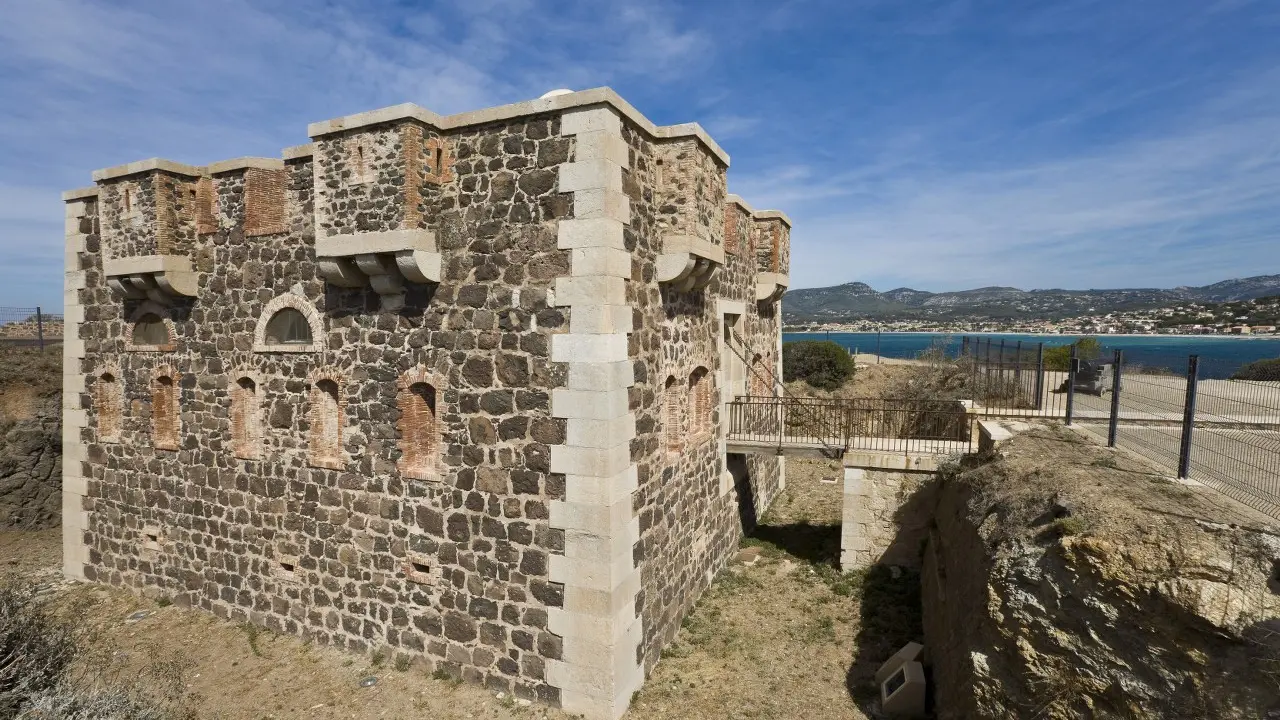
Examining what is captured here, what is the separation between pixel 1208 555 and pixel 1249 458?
412 cm

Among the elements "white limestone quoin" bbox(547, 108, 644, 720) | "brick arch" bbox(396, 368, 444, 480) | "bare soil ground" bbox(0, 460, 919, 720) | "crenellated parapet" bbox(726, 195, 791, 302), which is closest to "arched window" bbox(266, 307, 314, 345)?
"brick arch" bbox(396, 368, 444, 480)

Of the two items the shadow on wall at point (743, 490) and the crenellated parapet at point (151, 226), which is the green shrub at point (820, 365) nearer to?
the shadow on wall at point (743, 490)

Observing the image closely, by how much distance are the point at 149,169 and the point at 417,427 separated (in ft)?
19.1

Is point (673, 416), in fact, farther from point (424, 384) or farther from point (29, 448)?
point (29, 448)

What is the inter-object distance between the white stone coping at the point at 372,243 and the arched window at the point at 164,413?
443cm

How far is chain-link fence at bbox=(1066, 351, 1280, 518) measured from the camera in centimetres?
746

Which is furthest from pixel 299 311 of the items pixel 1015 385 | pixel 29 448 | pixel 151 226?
pixel 1015 385

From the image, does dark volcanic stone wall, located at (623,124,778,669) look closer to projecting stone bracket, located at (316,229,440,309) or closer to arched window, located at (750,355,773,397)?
projecting stone bracket, located at (316,229,440,309)

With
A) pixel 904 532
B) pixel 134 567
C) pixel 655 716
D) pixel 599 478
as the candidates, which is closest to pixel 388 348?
pixel 599 478

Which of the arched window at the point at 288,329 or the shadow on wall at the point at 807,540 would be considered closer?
the arched window at the point at 288,329

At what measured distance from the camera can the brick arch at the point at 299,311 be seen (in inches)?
344

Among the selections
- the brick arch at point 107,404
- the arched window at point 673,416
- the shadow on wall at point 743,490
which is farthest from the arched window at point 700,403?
the brick arch at point 107,404

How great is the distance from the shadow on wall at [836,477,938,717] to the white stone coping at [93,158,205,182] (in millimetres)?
11907

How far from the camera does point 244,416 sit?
945 cm
